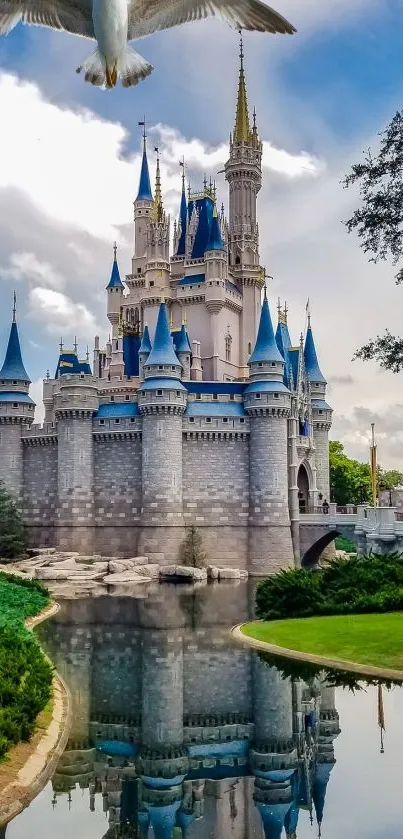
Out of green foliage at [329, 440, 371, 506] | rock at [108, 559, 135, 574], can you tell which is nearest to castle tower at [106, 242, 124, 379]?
rock at [108, 559, 135, 574]

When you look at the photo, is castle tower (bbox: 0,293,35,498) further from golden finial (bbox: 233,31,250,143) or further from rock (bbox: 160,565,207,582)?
golden finial (bbox: 233,31,250,143)

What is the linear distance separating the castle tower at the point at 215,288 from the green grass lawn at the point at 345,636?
3290 cm

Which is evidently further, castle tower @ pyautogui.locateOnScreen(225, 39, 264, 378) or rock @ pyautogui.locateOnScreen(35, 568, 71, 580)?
castle tower @ pyautogui.locateOnScreen(225, 39, 264, 378)

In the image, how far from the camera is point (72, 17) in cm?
360

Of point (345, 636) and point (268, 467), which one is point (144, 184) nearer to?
point (268, 467)

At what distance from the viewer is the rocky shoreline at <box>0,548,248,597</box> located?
117 feet

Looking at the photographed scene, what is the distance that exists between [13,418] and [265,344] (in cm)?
1555

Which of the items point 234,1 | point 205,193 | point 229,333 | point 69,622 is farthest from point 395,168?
point 205,193

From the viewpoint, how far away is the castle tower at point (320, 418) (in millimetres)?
53625

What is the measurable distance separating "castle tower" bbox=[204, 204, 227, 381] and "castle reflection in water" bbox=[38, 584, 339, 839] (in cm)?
3216

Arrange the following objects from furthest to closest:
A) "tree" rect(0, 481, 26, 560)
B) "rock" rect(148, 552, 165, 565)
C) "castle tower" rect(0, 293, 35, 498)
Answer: "castle tower" rect(0, 293, 35, 498), "tree" rect(0, 481, 26, 560), "rock" rect(148, 552, 165, 565)

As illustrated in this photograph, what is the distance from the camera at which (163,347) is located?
4509 cm

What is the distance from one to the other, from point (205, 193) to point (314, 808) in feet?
170

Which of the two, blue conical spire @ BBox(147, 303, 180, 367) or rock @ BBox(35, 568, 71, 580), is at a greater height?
blue conical spire @ BBox(147, 303, 180, 367)
